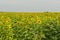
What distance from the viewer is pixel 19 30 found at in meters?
5.66

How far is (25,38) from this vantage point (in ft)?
17.6

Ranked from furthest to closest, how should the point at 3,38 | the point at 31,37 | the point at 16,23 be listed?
the point at 16,23
the point at 3,38
the point at 31,37

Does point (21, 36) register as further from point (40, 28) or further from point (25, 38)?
point (40, 28)

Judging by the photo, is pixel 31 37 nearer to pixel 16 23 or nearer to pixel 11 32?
pixel 11 32

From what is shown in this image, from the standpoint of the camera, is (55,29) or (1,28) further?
(1,28)

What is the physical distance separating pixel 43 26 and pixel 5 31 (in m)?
0.88

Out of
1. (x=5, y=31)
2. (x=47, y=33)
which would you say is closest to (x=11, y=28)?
(x=5, y=31)

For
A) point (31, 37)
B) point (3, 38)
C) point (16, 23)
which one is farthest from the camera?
point (16, 23)

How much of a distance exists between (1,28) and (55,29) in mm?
1299

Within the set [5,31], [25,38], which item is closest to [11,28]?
[5,31]

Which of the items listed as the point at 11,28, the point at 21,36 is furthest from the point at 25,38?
the point at 11,28

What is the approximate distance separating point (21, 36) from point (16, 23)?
66 centimetres

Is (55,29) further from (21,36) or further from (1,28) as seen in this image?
(1,28)

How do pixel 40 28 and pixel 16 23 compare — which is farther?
pixel 16 23
